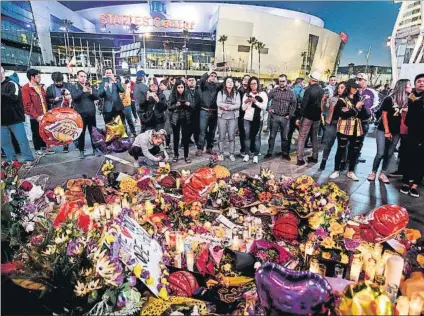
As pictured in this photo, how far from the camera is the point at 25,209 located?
8.31 ft

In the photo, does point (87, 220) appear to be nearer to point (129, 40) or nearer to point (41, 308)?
point (41, 308)

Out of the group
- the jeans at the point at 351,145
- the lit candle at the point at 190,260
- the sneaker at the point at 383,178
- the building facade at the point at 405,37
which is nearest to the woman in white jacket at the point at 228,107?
the jeans at the point at 351,145

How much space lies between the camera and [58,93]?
19.3ft

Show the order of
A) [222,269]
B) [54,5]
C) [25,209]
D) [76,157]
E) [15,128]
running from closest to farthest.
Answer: [222,269] < [25,209] < [15,128] < [76,157] < [54,5]

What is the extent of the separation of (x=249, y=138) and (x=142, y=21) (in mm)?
50794

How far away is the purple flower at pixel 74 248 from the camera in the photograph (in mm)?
1808

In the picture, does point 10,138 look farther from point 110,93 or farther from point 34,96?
point 110,93

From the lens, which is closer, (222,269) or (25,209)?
(222,269)

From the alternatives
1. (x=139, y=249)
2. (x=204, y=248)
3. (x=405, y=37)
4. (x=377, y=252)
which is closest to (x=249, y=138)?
(x=204, y=248)

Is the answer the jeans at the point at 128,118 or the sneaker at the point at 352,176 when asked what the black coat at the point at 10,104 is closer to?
the jeans at the point at 128,118

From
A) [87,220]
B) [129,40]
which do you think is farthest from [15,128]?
[129,40]

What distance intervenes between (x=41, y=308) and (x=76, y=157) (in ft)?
15.1

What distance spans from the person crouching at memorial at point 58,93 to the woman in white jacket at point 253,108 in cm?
354

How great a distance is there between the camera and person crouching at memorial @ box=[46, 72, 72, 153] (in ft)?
18.9
